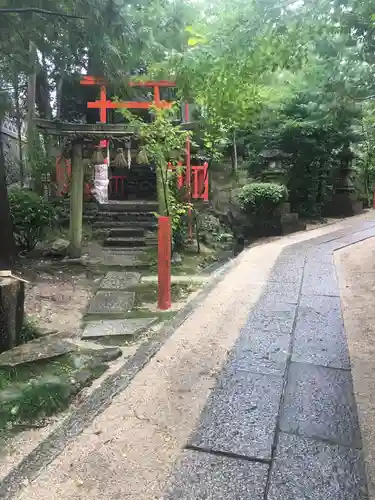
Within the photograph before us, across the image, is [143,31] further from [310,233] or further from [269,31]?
[310,233]

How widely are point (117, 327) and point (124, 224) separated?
698 centimetres

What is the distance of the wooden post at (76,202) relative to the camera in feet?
28.5

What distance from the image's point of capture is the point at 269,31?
3721 mm

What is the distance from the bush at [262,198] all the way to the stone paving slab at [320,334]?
5457mm

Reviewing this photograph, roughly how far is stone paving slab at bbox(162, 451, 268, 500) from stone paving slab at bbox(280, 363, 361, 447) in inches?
17.7

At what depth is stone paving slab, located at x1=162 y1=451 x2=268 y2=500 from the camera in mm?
1909

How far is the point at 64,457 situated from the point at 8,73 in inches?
237

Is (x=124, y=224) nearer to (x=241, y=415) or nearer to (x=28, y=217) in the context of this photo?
(x=28, y=217)

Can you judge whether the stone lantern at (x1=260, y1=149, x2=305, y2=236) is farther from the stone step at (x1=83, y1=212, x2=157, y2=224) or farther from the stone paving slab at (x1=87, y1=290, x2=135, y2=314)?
the stone paving slab at (x1=87, y1=290, x2=135, y2=314)

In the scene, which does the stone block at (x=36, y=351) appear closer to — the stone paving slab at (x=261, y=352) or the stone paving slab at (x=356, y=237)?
the stone paving slab at (x=261, y=352)

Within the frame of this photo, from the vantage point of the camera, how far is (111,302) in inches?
228

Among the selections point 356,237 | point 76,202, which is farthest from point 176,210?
point 356,237

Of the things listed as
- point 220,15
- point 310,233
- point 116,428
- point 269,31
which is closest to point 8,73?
point 220,15

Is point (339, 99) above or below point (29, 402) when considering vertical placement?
above
